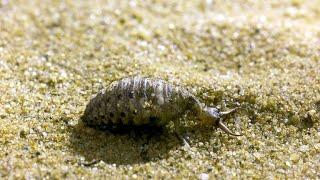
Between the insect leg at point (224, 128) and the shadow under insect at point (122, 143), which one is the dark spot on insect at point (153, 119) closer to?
the shadow under insect at point (122, 143)

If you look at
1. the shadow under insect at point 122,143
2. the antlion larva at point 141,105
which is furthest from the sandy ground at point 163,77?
the antlion larva at point 141,105

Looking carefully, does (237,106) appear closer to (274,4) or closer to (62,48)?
(62,48)

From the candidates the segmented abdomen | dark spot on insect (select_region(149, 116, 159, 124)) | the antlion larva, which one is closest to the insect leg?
the antlion larva

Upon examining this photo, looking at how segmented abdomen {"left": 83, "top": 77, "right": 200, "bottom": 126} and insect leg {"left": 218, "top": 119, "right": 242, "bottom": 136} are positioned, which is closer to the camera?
segmented abdomen {"left": 83, "top": 77, "right": 200, "bottom": 126}

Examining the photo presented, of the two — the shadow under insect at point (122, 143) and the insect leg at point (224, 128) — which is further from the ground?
the insect leg at point (224, 128)

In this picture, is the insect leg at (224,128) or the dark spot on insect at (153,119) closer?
the dark spot on insect at (153,119)

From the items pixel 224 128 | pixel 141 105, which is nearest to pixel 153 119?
pixel 141 105

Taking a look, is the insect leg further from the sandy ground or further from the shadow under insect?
the shadow under insect
